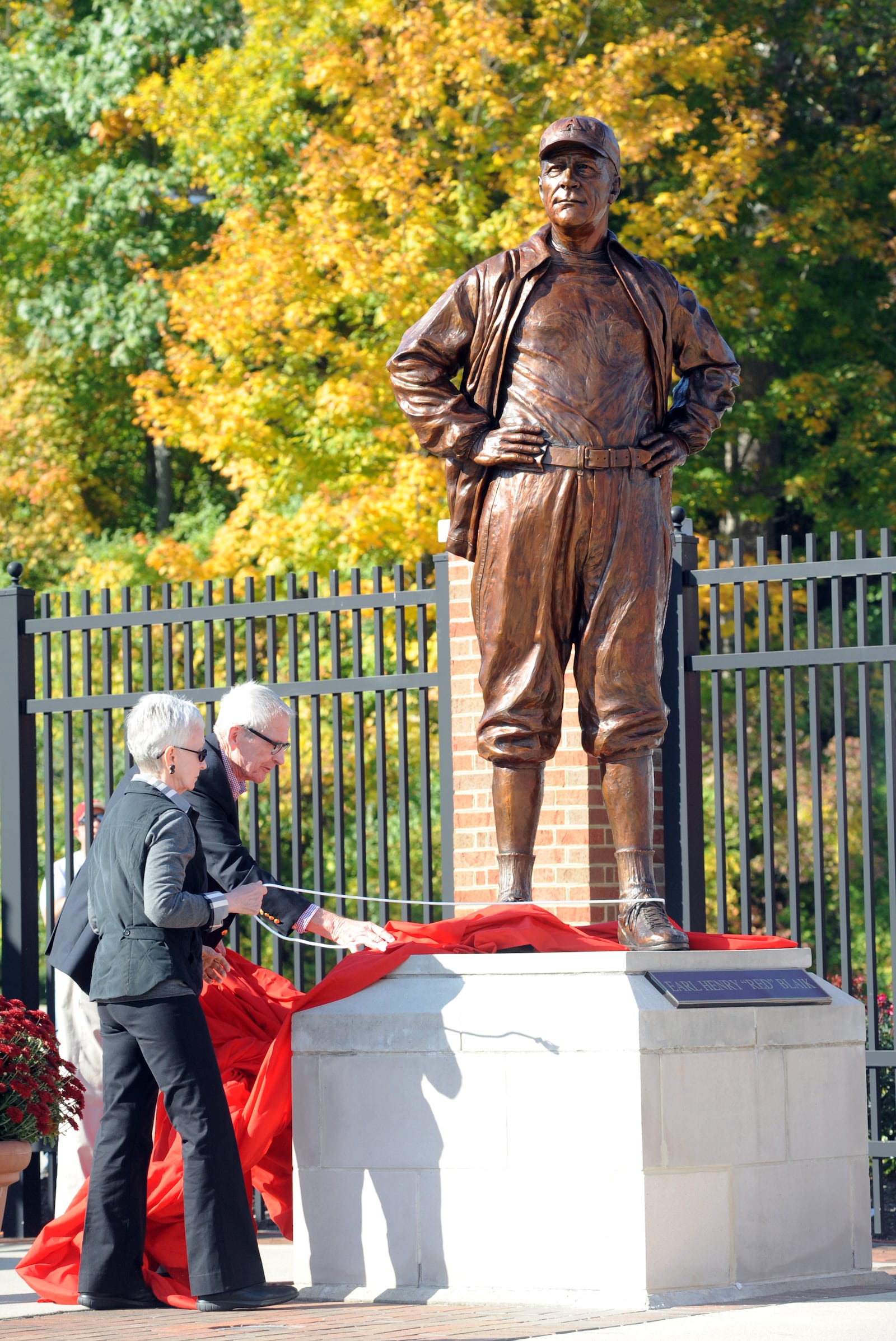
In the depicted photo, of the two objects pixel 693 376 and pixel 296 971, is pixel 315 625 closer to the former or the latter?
pixel 296 971

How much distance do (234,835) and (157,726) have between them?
674mm

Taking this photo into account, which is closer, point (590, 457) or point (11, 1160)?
point (590, 457)

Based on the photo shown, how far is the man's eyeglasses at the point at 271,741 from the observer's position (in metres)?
5.57

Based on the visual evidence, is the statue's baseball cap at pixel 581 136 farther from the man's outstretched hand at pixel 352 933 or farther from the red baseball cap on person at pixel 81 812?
the red baseball cap on person at pixel 81 812

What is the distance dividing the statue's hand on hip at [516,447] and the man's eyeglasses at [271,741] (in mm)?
1030

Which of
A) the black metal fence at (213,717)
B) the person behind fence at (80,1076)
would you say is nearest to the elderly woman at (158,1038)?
the black metal fence at (213,717)

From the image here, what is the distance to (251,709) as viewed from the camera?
5.56 meters

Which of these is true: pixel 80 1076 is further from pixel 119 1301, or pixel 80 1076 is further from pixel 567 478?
pixel 567 478

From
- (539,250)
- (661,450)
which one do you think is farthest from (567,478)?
(539,250)

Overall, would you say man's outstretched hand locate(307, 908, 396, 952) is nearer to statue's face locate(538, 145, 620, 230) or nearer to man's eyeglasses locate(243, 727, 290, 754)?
man's eyeglasses locate(243, 727, 290, 754)

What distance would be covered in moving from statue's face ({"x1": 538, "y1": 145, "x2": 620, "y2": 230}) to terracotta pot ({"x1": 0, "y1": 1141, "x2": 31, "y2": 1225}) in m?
3.20

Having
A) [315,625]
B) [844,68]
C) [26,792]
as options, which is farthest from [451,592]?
[844,68]

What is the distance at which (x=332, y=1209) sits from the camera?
17.2 ft

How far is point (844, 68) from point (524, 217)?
217 inches
